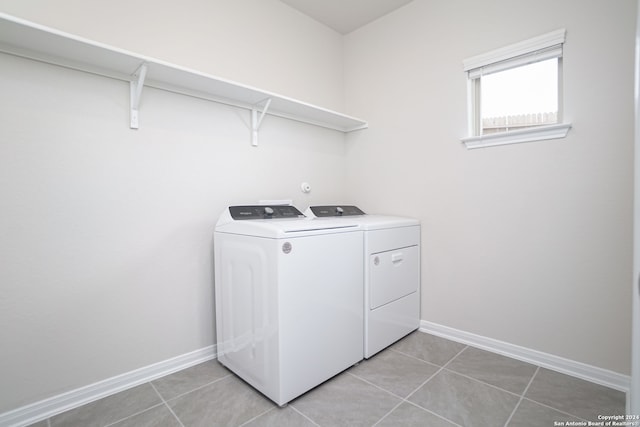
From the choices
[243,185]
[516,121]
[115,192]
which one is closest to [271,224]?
[243,185]

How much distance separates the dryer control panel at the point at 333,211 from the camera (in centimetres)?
225

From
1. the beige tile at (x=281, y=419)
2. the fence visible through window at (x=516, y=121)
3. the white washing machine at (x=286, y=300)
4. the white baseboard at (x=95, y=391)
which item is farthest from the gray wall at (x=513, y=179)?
the white baseboard at (x=95, y=391)

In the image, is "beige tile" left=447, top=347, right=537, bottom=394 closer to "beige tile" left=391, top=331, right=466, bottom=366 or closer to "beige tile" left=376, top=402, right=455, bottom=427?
"beige tile" left=391, top=331, right=466, bottom=366

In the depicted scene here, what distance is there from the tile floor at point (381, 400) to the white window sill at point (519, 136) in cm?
136

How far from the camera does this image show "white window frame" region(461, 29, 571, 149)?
1.76 m

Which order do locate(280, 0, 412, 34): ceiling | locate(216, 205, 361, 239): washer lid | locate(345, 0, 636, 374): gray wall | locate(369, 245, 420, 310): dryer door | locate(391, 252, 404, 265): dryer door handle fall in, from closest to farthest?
locate(216, 205, 361, 239): washer lid < locate(345, 0, 636, 374): gray wall < locate(369, 245, 420, 310): dryer door < locate(391, 252, 404, 265): dryer door handle < locate(280, 0, 412, 34): ceiling

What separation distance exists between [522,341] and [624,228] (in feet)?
2.78

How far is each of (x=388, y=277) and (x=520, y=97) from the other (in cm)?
143

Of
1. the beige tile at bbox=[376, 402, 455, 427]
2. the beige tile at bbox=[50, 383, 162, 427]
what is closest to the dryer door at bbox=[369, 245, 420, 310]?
the beige tile at bbox=[376, 402, 455, 427]

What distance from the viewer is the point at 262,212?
198 centimetres

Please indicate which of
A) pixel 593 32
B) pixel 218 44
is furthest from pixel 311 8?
pixel 593 32

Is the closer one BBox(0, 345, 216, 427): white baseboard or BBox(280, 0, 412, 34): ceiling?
BBox(0, 345, 216, 427): white baseboard

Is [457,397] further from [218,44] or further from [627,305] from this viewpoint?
[218,44]

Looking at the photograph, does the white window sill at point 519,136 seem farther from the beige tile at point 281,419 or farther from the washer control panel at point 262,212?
the beige tile at point 281,419
